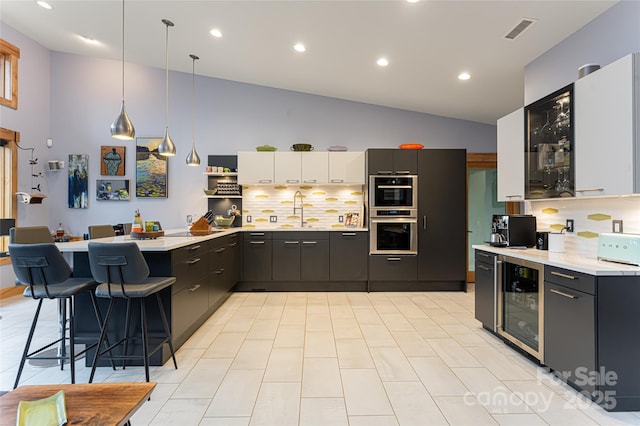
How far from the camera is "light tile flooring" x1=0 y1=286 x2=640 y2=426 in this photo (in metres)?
2.02

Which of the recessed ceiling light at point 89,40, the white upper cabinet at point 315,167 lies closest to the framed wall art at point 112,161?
the recessed ceiling light at point 89,40

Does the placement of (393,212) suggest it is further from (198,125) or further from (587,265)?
(198,125)

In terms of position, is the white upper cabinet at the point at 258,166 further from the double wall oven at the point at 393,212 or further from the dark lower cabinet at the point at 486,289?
the dark lower cabinet at the point at 486,289

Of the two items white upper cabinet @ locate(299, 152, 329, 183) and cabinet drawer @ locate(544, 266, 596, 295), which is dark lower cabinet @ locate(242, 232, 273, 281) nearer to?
white upper cabinet @ locate(299, 152, 329, 183)

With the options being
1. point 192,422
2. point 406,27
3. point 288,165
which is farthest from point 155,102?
point 192,422

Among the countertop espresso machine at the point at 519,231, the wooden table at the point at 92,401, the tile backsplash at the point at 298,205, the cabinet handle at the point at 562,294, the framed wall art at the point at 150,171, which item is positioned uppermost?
the framed wall art at the point at 150,171

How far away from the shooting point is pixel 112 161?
5.80 meters

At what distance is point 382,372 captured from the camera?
2570 millimetres

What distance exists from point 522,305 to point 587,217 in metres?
0.96

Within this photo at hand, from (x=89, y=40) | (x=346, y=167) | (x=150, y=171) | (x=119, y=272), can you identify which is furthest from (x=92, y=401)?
(x=89, y=40)

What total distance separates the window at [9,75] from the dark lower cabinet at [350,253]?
527cm

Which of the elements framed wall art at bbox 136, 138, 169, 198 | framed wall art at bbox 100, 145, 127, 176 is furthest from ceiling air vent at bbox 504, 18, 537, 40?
framed wall art at bbox 100, 145, 127, 176

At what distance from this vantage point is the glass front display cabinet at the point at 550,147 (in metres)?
2.73

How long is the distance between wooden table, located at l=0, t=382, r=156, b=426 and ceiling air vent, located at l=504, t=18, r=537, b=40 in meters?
3.82
